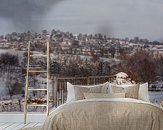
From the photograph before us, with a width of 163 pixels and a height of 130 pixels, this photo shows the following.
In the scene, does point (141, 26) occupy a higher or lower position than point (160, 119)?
higher

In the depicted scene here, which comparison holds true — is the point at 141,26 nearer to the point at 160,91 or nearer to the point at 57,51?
the point at 160,91

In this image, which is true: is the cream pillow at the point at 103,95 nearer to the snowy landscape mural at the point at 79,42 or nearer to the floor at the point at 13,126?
the snowy landscape mural at the point at 79,42

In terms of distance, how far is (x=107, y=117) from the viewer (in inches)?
163

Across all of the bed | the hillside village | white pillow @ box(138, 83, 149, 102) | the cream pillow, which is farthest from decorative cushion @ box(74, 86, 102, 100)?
the hillside village

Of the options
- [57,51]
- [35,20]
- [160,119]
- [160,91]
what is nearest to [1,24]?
[35,20]

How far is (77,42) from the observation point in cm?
689

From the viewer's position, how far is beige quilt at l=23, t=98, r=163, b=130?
4.11m

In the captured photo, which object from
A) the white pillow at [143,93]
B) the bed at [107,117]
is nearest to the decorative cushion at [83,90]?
the white pillow at [143,93]

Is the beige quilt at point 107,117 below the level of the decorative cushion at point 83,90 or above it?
below

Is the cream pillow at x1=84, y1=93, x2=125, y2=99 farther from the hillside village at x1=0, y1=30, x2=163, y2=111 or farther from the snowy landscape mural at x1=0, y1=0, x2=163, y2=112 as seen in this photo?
the hillside village at x1=0, y1=30, x2=163, y2=111

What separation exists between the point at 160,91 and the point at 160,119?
105 inches

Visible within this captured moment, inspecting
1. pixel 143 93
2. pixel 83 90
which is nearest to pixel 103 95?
pixel 83 90

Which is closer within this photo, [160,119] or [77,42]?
[160,119]

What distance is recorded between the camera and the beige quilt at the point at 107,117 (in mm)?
4105
